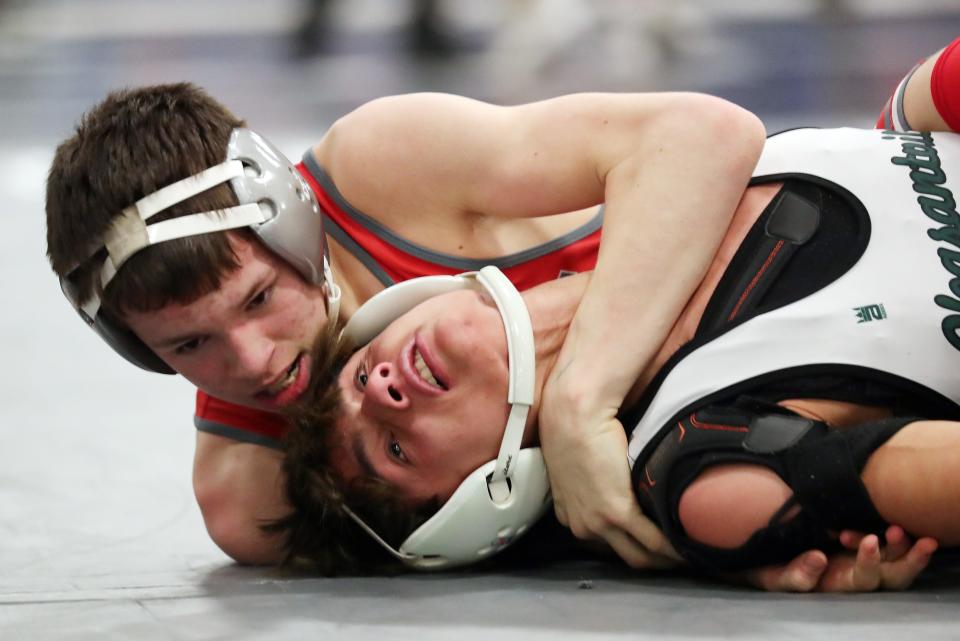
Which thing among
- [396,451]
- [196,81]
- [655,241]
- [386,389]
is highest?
[196,81]

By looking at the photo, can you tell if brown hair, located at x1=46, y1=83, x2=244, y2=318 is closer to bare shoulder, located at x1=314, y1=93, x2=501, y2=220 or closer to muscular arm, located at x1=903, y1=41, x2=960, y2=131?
bare shoulder, located at x1=314, y1=93, x2=501, y2=220

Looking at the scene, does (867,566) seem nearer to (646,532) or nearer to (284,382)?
(646,532)

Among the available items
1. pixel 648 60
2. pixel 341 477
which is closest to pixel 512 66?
pixel 648 60

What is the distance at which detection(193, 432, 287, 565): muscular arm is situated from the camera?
8.48 feet

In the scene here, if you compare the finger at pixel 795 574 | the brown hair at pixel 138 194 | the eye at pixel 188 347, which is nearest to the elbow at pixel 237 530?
the eye at pixel 188 347

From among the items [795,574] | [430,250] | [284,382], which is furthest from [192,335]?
[795,574]

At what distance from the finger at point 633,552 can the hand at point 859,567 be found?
22 centimetres

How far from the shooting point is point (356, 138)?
8.84 ft

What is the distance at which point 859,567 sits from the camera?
2.03m

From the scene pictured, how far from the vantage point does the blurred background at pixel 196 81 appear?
2.41 metres

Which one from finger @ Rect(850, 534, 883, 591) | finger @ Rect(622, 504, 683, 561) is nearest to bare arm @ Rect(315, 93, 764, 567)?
finger @ Rect(622, 504, 683, 561)

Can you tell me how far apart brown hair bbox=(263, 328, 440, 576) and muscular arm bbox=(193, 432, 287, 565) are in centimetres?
13

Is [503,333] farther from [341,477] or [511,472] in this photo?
[341,477]

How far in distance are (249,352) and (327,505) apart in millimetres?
327
